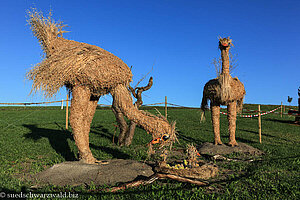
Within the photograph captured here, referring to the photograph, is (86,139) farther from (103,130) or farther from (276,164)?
(103,130)

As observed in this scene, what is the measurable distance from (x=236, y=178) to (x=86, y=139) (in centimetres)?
363

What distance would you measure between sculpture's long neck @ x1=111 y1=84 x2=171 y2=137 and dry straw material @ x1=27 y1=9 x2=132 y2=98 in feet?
0.69

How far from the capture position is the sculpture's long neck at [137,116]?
484 centimetres

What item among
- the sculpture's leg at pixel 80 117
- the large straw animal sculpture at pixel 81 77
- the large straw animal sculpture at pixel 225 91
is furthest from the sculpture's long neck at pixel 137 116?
the large straw animal sculpture at pixel 225 91

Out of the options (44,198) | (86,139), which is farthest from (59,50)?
(44,198)

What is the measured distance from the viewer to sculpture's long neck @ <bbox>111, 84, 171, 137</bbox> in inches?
191

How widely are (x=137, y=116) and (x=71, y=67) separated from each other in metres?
1.81

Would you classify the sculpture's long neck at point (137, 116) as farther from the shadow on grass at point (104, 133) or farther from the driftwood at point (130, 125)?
the shadow on grass at point (104, 133)

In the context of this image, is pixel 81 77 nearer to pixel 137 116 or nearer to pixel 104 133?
pixel 137 116

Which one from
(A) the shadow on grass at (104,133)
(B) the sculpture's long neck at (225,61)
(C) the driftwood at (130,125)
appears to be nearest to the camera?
(B) the sculpture's long neck at (225,61)

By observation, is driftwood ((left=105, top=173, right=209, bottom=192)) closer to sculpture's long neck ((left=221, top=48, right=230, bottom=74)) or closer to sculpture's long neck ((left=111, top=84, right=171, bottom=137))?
sculpture's long neck ((left=111, top=84, right=171, bottom=137))

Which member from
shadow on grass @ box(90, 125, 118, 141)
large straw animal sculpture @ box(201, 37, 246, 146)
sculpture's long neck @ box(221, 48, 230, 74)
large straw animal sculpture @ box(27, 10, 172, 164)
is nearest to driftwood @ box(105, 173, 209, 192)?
large straw animal sculpture @ box(27, 10, 172, 164)

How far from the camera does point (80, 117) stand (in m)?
5.27

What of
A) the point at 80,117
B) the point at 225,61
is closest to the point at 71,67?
the point at 80,117
